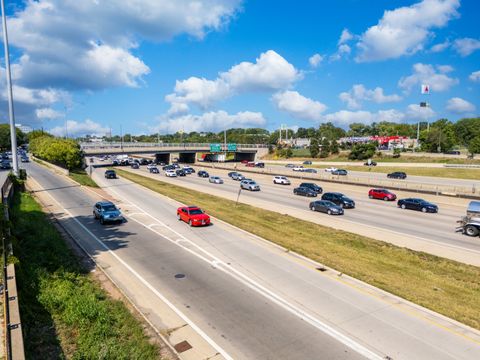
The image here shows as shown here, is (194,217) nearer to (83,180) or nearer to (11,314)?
(11,314)

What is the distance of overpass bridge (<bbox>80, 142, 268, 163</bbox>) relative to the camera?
293 ft

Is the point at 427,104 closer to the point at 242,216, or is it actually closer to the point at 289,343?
the point at 242,216

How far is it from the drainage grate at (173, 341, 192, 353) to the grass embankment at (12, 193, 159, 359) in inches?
26.4

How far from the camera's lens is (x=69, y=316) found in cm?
1056

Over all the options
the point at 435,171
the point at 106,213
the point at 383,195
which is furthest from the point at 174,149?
the point at 106,213

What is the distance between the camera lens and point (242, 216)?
29.9 metres

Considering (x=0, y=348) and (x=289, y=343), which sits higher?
(x=0, y=348)

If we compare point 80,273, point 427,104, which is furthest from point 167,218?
point 427,104

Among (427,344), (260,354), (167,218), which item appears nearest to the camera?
(260,354)

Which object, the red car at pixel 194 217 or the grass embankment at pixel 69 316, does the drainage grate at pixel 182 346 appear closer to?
the grass embankment at pixel 69 316

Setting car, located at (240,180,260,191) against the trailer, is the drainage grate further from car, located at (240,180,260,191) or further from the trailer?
car, located at (240,180,260,191)

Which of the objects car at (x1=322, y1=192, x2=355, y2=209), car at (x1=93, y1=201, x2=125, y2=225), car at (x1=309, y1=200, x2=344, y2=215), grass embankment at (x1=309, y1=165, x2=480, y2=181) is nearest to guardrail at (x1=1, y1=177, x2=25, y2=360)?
car at (x1=93, y1=201, x2=125, y2=225)

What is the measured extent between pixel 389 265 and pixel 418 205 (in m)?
20.6

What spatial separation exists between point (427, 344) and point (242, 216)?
67.7 ft
